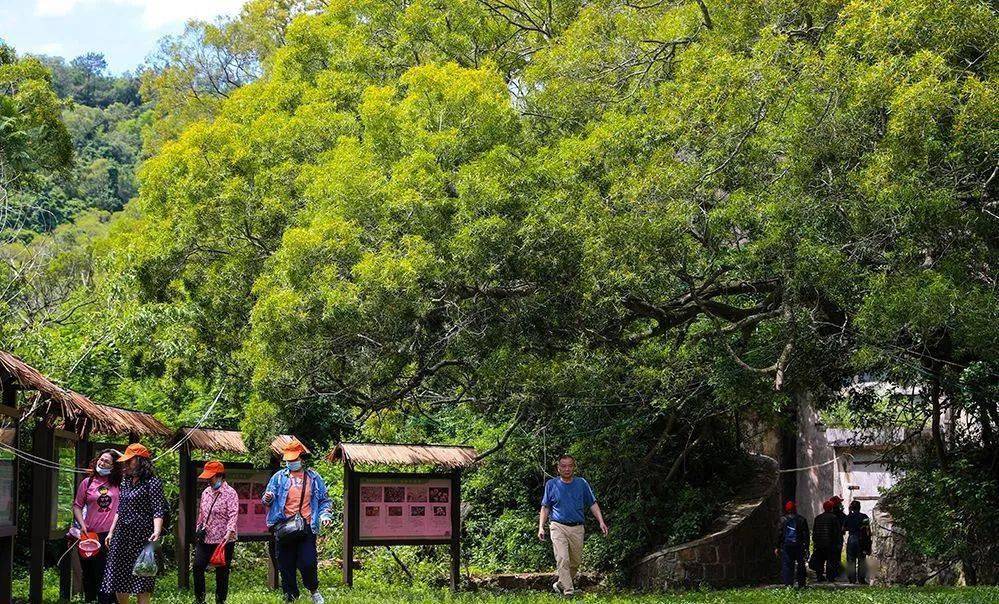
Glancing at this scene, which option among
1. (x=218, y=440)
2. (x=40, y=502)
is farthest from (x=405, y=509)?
(x=40, y=502)

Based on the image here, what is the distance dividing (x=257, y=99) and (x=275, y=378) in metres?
7.10

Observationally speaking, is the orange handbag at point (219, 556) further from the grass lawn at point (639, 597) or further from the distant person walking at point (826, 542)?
the distant person walking at point (826, 542)

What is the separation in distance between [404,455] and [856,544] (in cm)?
865

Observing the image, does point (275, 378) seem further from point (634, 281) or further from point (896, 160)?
point (896, 160)

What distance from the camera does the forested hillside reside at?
12.3m

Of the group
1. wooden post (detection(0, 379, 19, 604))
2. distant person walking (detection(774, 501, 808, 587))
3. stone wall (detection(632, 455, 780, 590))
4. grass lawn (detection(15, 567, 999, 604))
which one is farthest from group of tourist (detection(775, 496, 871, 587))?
wooden post (detection(0, 379, 19, 604))

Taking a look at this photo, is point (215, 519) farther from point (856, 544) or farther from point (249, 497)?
point (856, 544)

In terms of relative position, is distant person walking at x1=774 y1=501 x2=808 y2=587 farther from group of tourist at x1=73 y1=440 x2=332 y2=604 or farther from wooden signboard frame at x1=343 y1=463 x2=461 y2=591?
group of tourist at x1=73 y1=440 x2=332 y2=604

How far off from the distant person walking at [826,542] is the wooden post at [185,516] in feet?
32.6

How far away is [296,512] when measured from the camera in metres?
11.0

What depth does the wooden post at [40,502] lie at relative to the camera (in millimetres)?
11289

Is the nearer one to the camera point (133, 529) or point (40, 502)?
point (133, 529)

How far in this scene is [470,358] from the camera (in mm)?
15297

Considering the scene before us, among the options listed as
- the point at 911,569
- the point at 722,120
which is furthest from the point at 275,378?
the point at 911,569
